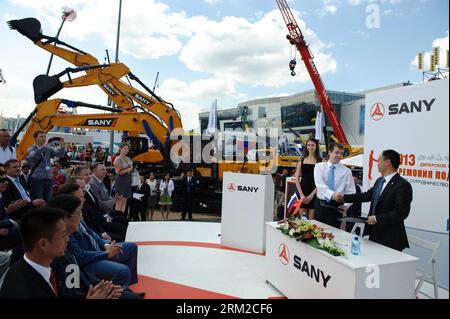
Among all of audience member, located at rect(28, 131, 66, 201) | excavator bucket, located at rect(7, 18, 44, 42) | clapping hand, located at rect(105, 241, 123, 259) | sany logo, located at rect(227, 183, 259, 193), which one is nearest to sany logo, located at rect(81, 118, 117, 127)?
excavator bucket, located at rect(7, 18, 44, 42)

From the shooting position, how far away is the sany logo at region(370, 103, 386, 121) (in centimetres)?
388

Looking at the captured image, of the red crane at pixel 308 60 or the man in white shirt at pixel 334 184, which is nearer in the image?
the man in white shirt at pixel 334 184

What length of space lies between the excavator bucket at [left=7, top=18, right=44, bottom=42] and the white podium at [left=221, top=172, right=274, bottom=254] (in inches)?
262

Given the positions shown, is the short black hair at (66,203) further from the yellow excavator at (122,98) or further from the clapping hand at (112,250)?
the yellow excavator at (122,98)

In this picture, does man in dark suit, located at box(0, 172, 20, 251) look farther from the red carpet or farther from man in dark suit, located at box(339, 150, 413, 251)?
man in dark suit, located at box(339, 150, 413, 251)

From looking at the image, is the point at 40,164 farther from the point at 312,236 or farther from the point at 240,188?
the point at 312,236

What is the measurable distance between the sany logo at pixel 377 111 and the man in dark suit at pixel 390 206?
4.58ft

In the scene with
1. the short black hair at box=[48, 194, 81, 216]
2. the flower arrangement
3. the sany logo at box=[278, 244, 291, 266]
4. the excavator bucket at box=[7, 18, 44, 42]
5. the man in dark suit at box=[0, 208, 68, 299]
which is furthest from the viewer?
the excavator bucket at box=[7, 18, 44, 42]

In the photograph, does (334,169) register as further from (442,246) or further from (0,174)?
(0,174)

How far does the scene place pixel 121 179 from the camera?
5.62 metres

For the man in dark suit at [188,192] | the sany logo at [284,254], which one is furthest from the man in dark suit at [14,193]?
the man in dark suit at [188,192]

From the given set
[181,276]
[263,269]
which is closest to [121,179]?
[181,276]

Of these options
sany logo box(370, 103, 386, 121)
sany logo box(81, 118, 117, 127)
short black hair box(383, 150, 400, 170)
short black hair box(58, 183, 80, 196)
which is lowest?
short black hair box(58, 183, 80, 196)

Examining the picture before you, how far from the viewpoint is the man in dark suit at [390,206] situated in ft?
8.30
